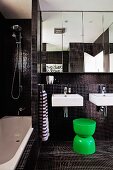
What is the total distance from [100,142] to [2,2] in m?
2.97

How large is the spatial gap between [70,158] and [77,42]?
2012 millimetres

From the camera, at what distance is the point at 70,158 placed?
201 cm

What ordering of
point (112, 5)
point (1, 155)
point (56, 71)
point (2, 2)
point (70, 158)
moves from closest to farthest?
1. point (1, 155)
2. point (70, 158)
3. point (2, 2)
4. point (112, 5)
5. point (56, 71)

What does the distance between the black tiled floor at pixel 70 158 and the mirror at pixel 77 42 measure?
1.37m

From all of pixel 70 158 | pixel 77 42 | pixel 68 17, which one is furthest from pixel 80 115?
pixel 68 17

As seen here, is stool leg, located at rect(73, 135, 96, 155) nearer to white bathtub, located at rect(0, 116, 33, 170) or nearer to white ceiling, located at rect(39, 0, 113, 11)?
white bathtub, located at rect(0, 116, 33, 170)

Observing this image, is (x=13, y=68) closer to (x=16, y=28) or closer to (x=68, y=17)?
(x=16, y=28)

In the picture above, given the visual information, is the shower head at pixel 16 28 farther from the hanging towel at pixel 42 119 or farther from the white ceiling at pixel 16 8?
the hanging towel at pixel 42 119

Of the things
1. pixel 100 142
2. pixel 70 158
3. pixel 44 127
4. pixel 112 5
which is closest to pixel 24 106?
pixel 44 127

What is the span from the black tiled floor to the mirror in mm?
1372

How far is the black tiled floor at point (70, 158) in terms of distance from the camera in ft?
5.96

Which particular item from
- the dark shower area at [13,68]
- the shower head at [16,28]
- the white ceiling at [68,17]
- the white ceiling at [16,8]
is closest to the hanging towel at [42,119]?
the dark shower area at [13,68]

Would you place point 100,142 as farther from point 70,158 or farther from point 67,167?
point 67,167

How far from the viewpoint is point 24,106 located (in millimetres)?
2707
